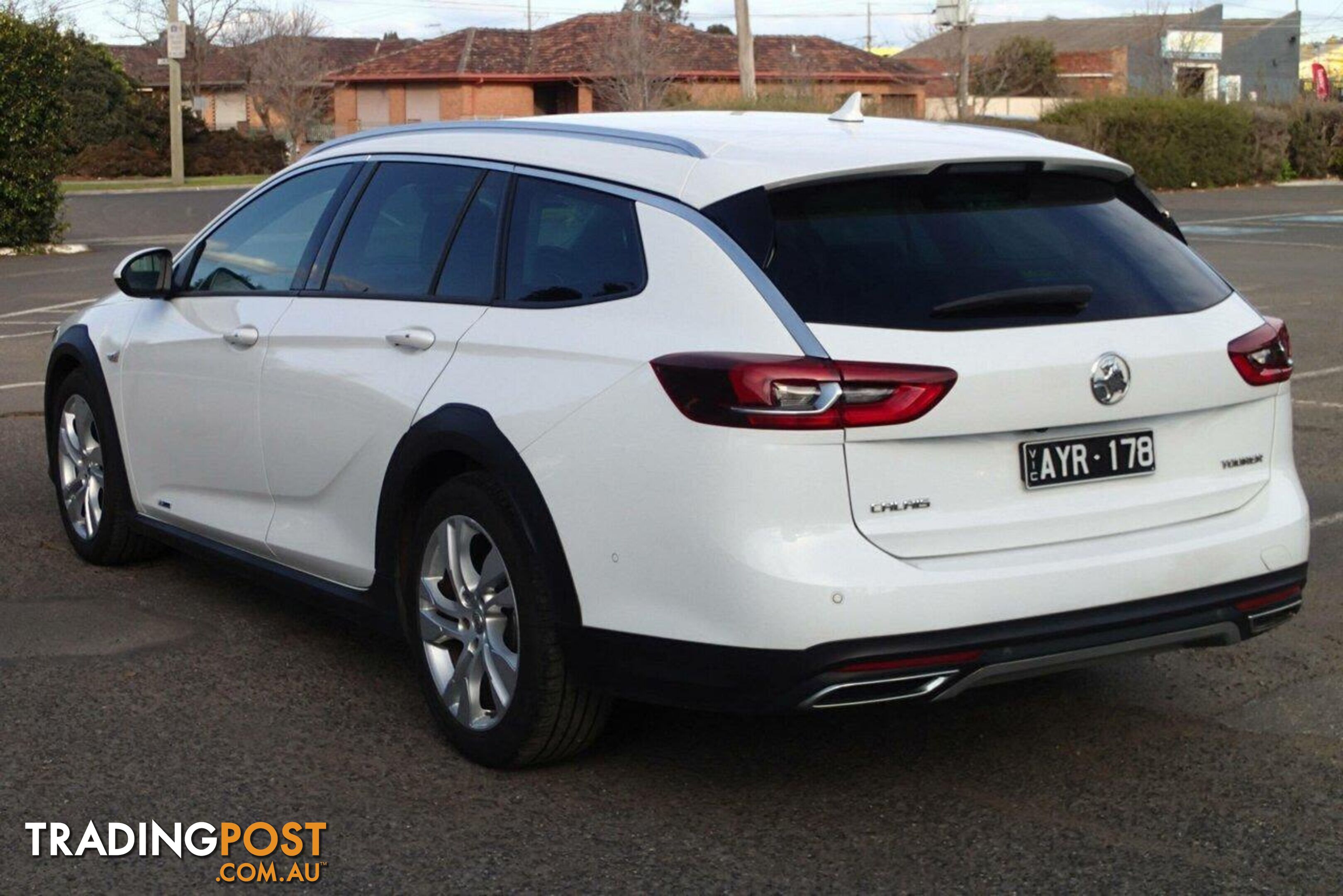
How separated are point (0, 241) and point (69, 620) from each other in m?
20.6

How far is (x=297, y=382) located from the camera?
5301 mm

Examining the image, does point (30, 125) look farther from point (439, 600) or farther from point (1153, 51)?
point (1153, 51)

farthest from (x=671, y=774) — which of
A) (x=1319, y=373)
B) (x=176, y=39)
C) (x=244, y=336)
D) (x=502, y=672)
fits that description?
(x=176, y=39)

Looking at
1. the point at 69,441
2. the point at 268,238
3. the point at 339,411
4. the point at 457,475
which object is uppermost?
the point at 268,238

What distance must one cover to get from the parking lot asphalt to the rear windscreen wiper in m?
Answer: 1.22

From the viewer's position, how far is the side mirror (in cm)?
629

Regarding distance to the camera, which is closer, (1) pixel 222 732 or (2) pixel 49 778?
(2) pixel 49 778

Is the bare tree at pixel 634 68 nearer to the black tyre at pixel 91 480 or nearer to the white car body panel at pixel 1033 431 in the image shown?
the black tyre at pixel 91 480

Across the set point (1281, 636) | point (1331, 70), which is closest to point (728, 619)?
point (1281, 636)

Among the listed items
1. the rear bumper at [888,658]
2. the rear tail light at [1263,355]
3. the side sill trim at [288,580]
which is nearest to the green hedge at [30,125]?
the side sill trim at [288,580]

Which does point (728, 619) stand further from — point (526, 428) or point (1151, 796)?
point (1151, 796)

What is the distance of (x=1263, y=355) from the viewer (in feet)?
14.9

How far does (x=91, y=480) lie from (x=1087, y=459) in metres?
4.18

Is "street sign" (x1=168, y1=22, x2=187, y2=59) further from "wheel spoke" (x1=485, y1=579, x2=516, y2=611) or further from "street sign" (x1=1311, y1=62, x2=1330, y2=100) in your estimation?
"wheel spoke" (x1=485, y1=579, x2=516, y2=611)
